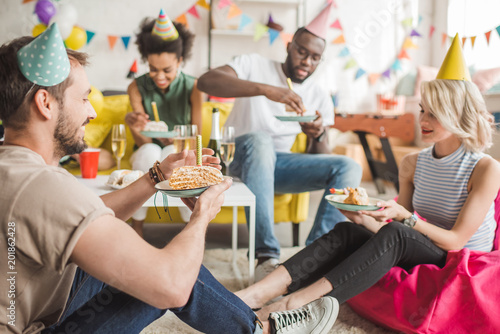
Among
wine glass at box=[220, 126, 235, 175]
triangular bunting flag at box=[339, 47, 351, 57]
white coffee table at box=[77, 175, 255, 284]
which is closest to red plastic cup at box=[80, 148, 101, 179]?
white coffee table at box=[77, 175, 255, 284]

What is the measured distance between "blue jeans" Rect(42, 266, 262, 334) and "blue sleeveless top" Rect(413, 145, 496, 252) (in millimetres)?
811

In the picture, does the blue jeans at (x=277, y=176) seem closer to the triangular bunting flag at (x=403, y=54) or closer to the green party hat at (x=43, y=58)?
the green party hat at (x=43, y=58)

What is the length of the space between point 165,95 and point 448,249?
1.72 metres

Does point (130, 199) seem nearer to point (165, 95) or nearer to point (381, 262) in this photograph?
point (381, 262)

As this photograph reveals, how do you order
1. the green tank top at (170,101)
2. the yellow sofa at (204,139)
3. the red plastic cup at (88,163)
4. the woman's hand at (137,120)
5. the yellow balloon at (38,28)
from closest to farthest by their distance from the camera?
1. the red plastic cup at (88,163)
2. the woman's hand at (137,120)
3. the yellow sofa at (204,139)
4. the green tank top at (170,101)
5. the yellow balloon at (38,28)

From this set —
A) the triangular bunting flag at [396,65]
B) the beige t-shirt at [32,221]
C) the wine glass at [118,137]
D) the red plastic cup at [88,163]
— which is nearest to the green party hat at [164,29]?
the wine glass at [118,137]

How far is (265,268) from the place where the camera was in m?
1.75

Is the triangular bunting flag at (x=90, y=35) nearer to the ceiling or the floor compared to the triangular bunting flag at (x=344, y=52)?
nearer to the ceiling

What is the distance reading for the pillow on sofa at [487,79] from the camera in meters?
3.53

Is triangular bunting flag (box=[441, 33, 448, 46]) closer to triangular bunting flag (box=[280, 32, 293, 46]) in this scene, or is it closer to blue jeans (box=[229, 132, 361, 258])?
triangular bunting flag (box=[280, 32, 293, 46])

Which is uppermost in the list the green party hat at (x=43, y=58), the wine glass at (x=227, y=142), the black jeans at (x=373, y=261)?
the green party hat at (x=43, y=58)

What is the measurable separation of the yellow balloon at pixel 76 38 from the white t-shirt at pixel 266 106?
2.49m

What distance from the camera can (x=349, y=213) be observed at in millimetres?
1463

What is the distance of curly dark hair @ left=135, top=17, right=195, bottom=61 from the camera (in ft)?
7.84
